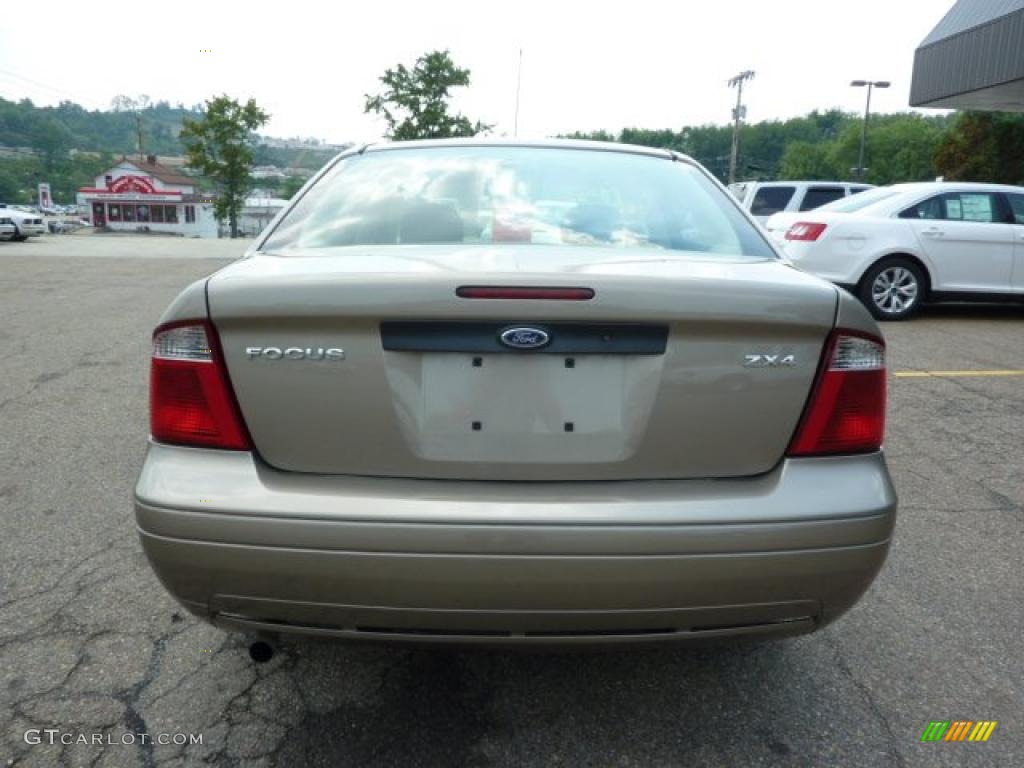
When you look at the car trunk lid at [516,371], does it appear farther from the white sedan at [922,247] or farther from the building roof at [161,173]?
the building roof at [161,173]

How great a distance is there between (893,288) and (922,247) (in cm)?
53

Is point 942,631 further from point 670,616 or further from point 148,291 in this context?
point 148,291

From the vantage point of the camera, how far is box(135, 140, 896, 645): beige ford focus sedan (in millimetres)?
1792

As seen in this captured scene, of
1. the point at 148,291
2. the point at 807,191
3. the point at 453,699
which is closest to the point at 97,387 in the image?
the point at 453,699

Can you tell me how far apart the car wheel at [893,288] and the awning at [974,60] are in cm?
923

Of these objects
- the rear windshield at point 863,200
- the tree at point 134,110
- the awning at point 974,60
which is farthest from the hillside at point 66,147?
the rear windshield at point 863,200

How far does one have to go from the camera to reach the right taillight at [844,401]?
1.92 m

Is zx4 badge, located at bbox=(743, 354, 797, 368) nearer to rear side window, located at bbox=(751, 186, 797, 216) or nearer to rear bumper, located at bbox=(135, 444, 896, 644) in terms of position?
rear bumper, located at bbox=(135, 444, 896, 644)

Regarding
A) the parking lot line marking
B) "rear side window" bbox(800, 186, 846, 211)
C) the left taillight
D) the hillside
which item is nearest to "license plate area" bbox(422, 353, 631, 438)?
the left taillight

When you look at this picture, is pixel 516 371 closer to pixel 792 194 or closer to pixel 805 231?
pixel 805 231

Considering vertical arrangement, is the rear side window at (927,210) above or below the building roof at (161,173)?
below

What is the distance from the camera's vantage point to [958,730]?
225cm

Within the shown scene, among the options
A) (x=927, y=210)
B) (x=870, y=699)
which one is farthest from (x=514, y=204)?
(x=927, y=210)

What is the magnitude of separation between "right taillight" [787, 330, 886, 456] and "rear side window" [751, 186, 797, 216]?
1406cm
